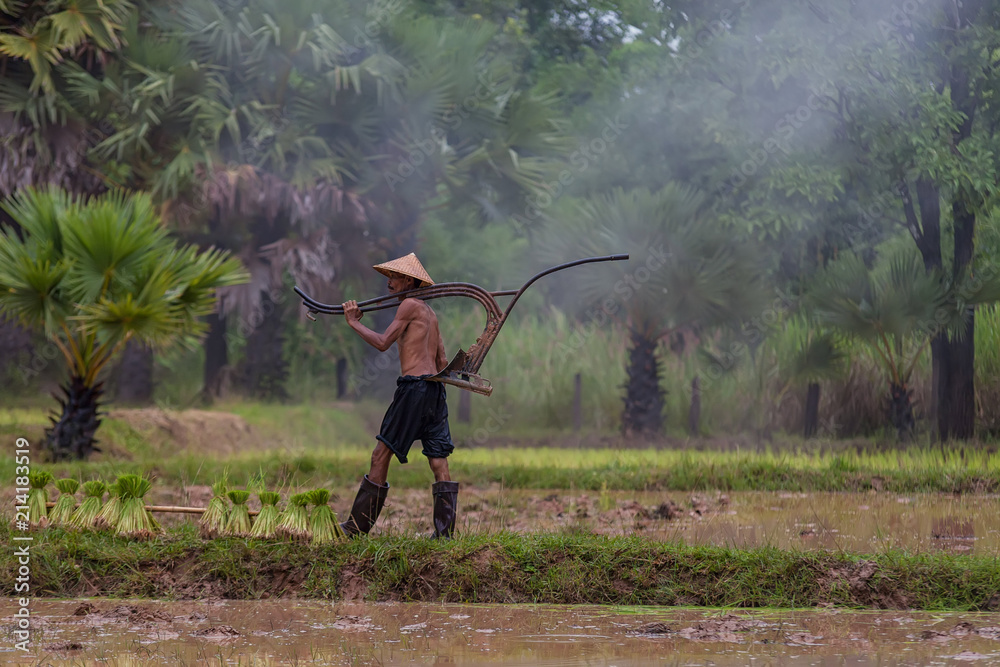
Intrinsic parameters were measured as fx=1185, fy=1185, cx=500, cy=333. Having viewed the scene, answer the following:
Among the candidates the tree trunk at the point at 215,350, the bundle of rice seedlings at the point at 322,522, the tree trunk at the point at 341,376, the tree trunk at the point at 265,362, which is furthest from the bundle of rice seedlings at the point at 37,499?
the tree trunk at the point at 341,376

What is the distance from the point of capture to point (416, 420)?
24.8 feet

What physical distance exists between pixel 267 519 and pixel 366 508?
632mm

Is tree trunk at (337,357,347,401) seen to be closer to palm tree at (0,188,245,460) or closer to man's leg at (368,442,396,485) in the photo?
palm tree at (0,188,245,460)

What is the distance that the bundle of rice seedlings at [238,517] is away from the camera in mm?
7270

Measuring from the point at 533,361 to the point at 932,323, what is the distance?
7348mm

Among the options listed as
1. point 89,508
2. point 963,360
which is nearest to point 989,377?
point 963,360

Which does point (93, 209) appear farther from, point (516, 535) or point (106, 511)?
A: point (516, 535)

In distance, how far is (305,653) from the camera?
208 inches

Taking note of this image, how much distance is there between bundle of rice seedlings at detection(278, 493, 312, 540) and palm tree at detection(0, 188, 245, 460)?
566 centimetres

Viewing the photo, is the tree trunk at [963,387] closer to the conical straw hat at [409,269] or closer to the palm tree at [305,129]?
the palm tree at [305,129]

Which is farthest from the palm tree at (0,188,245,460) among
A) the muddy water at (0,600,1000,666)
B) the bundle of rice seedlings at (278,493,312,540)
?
the muddy water at (0,600,1000,666)

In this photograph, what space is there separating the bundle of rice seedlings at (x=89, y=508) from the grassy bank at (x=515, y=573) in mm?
374

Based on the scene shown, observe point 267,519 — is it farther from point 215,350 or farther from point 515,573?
point 215,350

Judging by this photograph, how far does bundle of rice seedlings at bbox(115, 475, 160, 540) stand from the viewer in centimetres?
731
